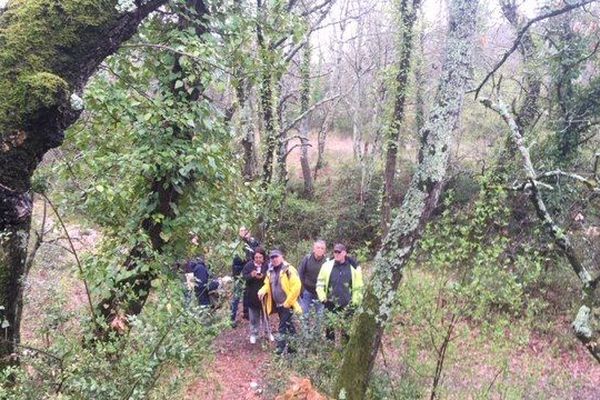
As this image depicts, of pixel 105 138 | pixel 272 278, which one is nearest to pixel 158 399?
pixel 105 138

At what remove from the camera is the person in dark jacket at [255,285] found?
346 inches

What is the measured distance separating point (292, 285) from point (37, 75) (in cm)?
645

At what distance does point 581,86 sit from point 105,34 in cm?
1366

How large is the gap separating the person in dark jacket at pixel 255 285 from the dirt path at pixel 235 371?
0.28 metres

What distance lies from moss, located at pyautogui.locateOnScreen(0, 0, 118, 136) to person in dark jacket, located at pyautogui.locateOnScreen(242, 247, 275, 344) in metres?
6.33

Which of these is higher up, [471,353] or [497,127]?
[497,127]

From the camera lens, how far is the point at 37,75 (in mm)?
2400

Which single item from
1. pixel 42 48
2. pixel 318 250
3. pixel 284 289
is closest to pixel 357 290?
pixel 284 289

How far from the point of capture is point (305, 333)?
7520 millimetres

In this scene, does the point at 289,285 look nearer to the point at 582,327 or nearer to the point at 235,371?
the point at 235,371

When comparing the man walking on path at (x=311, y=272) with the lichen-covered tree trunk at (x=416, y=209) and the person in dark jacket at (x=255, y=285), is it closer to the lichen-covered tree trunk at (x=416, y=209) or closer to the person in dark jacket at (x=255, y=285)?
the person in dark jacket at (x=255, y=285)

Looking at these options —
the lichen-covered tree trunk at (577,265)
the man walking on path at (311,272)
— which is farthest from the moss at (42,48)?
the man walking on path at (311,272)

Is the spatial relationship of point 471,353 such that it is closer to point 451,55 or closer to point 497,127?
point 451,55

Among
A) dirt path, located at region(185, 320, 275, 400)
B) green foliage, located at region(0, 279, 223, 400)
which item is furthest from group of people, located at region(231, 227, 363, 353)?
green foliage, located at region(0, 279, 223, 400)
